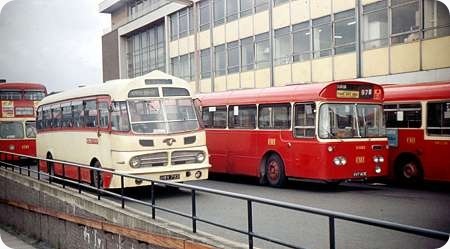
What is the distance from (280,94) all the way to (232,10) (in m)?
3.25

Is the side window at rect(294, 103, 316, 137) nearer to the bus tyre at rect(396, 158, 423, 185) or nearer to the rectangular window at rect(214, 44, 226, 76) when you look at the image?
the bus tyre at rect(396, 158, 423, 185)

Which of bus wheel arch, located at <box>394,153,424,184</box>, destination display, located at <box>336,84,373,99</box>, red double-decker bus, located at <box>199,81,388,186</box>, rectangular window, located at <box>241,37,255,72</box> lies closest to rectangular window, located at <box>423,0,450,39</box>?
destination display, located at <box>336,84,373,99</box>

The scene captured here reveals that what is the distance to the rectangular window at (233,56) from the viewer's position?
12.4 metres

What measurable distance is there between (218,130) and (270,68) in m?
1.83

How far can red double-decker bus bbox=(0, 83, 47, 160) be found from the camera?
1290 cm

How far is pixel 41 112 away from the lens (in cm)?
1294

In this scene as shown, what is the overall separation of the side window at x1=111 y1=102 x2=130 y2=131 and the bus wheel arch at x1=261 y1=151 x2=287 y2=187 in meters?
2.89

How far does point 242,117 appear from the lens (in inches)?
428

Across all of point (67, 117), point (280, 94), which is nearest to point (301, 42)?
point (280, 94)

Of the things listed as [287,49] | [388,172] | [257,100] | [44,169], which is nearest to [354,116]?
[388,172]

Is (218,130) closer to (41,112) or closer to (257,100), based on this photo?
(257,100)

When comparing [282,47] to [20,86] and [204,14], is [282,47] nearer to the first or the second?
[204,14]

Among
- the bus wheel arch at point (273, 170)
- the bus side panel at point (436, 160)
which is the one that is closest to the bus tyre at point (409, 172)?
the bus side panel at point (436, 160)

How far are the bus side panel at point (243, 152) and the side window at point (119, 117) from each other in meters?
2.78
